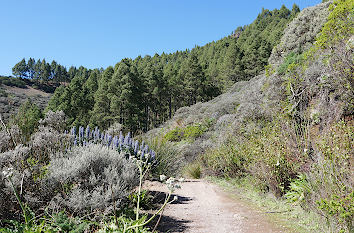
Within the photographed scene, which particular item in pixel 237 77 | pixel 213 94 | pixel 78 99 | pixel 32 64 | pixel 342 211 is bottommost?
pixel 342 211

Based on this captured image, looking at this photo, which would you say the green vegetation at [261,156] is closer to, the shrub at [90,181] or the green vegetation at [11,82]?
the shrub at [90,181]

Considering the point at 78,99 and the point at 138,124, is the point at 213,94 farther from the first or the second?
the point at 78,99

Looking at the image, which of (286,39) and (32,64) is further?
(32,64)

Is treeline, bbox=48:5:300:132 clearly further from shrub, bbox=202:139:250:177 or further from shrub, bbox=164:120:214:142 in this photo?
shrub, bbox=202:139:250:177

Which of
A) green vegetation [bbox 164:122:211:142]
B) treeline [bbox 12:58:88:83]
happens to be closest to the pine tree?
treeline [bbox 12:58:88:83]

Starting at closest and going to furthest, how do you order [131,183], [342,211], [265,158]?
[342,211], [131,183], [265,158]

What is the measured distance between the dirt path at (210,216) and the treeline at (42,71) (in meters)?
87.9

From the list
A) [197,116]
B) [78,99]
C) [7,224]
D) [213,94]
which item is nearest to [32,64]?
[78,99]

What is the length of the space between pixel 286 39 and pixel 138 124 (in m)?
23.1

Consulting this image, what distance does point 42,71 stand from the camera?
267 ft

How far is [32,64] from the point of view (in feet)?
277

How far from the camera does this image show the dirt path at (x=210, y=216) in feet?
10.6

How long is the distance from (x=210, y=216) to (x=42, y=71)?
301ft

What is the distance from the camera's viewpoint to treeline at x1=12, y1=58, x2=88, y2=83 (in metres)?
78.2
